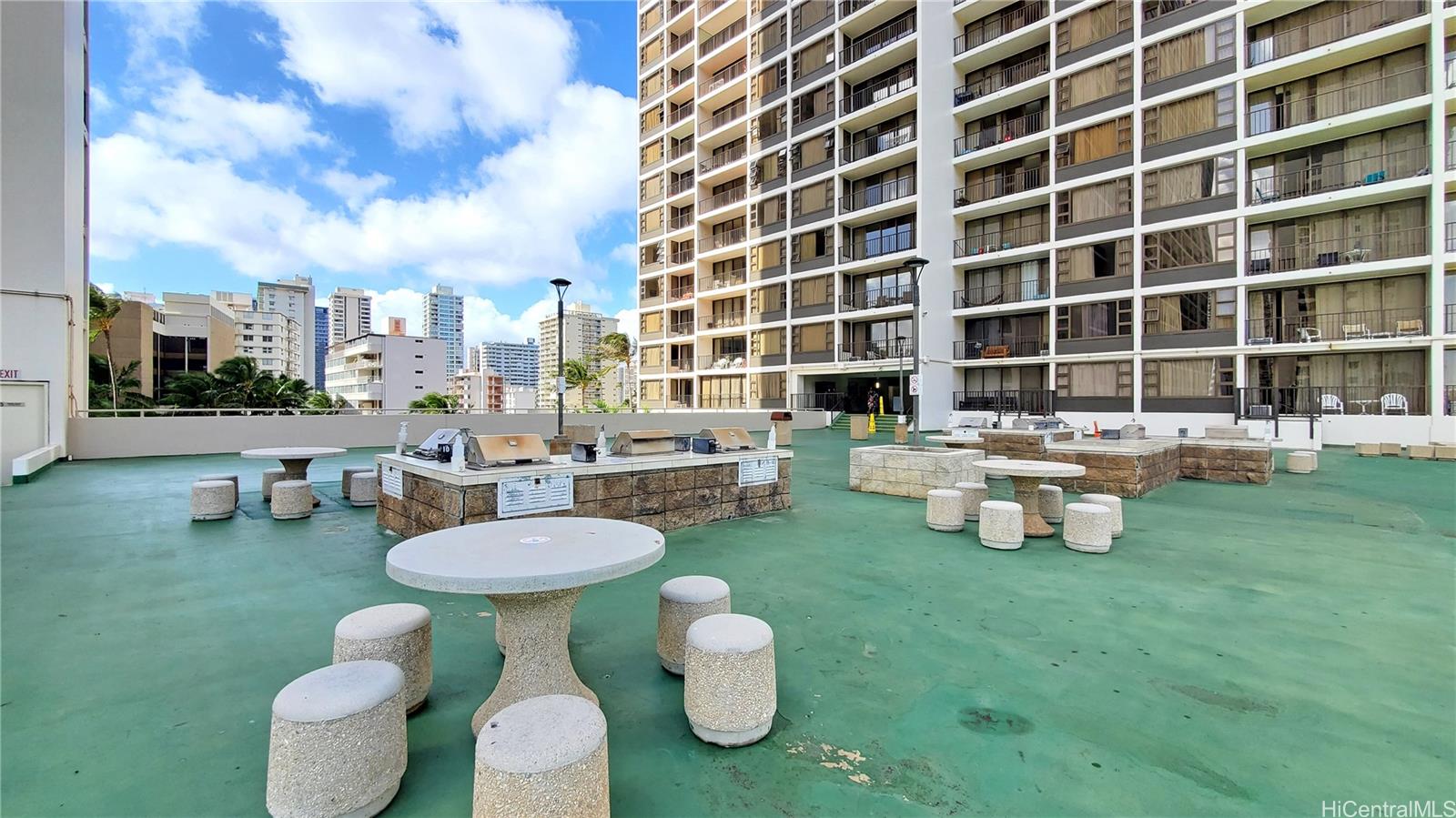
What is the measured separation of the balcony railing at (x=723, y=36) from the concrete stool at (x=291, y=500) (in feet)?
121

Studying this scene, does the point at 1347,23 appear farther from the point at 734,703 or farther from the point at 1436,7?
the point at 734,703

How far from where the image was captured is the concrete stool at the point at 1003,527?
19.2 feet

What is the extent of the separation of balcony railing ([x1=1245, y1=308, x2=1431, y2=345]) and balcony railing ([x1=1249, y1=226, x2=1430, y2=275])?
5.73 feet

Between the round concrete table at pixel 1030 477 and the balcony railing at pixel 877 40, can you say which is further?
the balcony railing at pixel 877 40

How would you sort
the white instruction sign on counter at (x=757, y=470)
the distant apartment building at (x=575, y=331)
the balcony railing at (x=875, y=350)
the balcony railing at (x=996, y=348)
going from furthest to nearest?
1. the distant apartment building at (x=575, y=331)
2. the balcony railing at (x=875, y=350)
3. the balcony railing at (x=996, y=348)
4. the white instruction sign on counter at (x=757, y=470)

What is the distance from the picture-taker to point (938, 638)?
3729 mm

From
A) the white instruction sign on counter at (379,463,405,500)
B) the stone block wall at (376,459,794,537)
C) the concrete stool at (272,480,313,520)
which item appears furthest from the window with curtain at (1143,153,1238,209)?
the concrete stool at (272,480,313,520)

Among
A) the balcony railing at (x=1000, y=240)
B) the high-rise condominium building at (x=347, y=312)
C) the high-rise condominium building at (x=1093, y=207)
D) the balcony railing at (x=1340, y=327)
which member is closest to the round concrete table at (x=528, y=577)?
the high-rise condominium building at (x=1093, y=207)

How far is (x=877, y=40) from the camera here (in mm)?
28391

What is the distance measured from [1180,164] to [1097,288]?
5.03 m

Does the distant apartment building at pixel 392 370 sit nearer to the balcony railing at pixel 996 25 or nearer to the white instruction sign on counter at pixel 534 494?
the balcony railing at pixel 996 25

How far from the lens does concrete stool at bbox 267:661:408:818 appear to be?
2.02 meters

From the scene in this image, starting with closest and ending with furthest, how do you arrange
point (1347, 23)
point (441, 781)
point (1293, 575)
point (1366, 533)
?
point (441, 781) → point (1293, 575) → point (1366, 533) → point (1347, 23)

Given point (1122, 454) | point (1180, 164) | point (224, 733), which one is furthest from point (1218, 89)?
point (224, 733)
